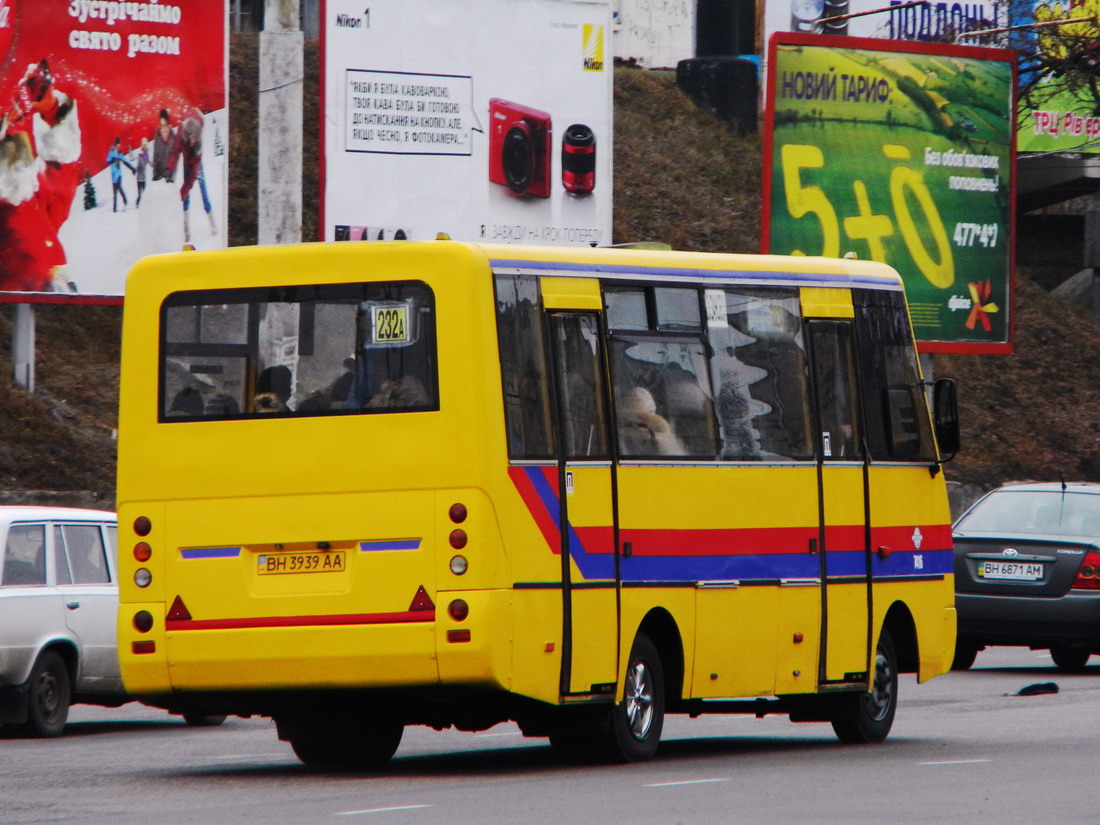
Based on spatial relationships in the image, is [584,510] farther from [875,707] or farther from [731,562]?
[875,707]

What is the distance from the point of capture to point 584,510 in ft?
41.5

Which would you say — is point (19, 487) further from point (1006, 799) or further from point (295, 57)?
point (1006, 799)

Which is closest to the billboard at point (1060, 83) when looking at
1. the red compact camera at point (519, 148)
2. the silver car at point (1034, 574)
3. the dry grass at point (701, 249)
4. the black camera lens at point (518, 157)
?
the dry grass at point (701, 249)

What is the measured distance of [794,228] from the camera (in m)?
34.3

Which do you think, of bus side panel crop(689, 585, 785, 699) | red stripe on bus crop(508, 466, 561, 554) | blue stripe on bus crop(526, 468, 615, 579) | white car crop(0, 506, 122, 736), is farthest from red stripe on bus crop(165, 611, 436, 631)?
white car crop(0, 506, 122, 736)

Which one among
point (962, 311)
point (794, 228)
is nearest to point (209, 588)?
point (794, 228)

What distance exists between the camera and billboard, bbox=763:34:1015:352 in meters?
34.2

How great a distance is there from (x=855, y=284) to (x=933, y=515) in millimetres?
1677

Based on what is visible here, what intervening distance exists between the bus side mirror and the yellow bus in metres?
1.55

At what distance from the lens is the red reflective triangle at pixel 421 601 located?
1195 centimetres

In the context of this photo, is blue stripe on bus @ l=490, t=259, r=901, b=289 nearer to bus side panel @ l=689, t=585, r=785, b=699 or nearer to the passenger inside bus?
the passenger inside bus

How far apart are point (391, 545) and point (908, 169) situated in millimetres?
24358

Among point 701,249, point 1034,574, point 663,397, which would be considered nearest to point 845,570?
point 663,397

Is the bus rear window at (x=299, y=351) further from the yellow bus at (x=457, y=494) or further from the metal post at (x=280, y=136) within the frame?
the metal post at (x=280, y=136)
